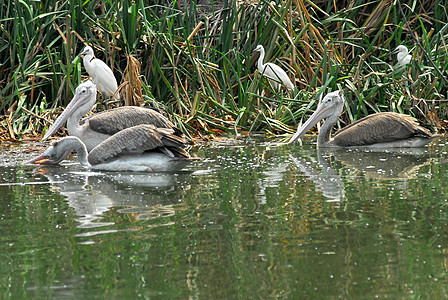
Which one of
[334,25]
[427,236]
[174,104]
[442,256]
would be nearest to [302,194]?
[427,236]

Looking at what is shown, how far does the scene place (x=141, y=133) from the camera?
6.18 meters

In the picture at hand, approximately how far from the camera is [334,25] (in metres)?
10.3

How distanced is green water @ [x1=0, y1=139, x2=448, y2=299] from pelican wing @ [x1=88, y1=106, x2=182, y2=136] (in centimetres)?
82

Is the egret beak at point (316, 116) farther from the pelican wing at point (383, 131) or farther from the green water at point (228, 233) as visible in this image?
Answer: the green water at point (228, 233)

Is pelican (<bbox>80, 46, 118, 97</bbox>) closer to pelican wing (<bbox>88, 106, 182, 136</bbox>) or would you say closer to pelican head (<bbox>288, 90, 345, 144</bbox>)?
pelican wing (<bbox>88, 106, 182, 136</bbox>)

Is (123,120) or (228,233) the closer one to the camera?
(228,233)

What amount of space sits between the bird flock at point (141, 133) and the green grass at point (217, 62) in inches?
14.1

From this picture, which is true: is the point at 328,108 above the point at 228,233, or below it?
below

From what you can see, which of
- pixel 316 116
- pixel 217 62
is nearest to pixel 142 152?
pixel 316 116

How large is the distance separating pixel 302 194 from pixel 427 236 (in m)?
1.39

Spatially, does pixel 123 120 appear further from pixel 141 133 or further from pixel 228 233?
pixel 228 233

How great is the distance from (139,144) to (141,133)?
0.10m

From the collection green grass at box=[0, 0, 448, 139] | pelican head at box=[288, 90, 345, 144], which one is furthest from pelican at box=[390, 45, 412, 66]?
pelican head at box=[288, 90, 345, 144]

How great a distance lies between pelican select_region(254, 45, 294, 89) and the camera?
351 inches
